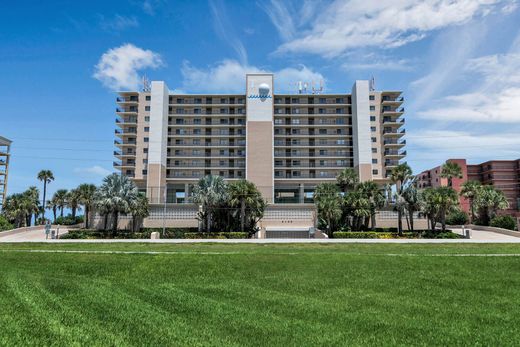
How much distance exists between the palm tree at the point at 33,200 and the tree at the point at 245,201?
39562mm

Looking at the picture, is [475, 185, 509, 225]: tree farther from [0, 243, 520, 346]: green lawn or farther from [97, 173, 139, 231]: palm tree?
[0, 243, 520, 346]: green lawn

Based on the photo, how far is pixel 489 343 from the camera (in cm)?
790

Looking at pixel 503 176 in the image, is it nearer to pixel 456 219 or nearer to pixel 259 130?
pixel 456 219

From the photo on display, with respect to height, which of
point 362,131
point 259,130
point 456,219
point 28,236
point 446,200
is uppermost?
point 259,130

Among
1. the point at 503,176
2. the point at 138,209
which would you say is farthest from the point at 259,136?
the point at 503,176

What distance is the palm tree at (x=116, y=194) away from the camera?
5469cm

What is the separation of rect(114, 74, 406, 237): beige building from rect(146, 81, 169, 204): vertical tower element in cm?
22

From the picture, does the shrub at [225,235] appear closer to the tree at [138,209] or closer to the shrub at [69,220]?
the tree at [138,209]

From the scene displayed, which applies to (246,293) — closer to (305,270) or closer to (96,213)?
(305,270)

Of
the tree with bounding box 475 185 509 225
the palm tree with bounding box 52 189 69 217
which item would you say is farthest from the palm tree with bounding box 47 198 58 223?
the tree with bounding box 475 185 509 225

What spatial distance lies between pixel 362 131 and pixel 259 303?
8331 centimetres

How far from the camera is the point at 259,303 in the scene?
1144 cm

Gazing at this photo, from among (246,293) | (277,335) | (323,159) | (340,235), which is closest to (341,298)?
(246,293)

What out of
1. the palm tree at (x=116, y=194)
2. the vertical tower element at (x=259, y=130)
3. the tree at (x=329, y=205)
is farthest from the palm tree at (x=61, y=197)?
the tree at (x=329, y=205)
